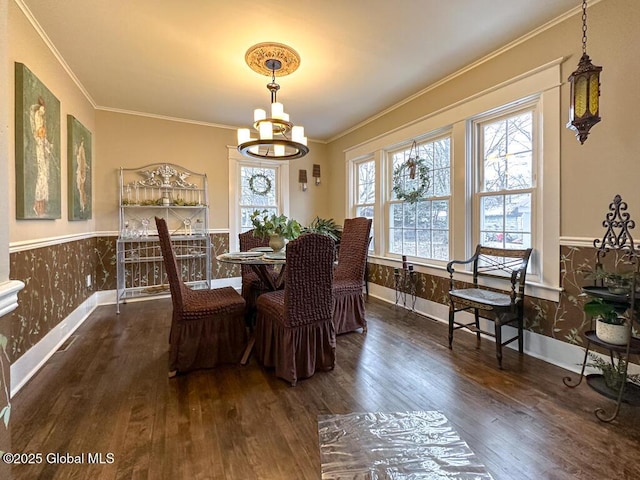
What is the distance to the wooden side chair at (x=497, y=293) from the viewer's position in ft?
7.79

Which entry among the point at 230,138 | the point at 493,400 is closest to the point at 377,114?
the point at 230,138

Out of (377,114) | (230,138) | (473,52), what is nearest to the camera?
(473,52)

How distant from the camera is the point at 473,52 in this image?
280cm

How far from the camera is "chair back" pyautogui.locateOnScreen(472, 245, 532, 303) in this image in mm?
2482

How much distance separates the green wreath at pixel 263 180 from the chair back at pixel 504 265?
357 centimetres

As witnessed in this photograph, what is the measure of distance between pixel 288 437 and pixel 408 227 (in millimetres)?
3060

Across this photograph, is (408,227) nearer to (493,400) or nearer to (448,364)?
(448,364)

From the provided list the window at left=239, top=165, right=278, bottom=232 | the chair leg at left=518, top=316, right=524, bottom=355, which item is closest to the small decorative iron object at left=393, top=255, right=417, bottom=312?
the chair leg at left=518, top=316, right=524, bottom=355

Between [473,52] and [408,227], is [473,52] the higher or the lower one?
the higher one

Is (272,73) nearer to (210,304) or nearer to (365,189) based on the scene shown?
(210,304)

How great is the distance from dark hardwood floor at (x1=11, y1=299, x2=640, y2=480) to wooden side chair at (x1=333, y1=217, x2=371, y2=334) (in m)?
0.37

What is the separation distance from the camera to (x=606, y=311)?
181 centimetres

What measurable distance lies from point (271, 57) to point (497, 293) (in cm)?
291

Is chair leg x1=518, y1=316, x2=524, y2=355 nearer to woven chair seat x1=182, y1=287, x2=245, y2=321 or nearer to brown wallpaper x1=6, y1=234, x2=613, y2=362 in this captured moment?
brown wallpaper x1=6, y1=234, x2=613, y2=362
